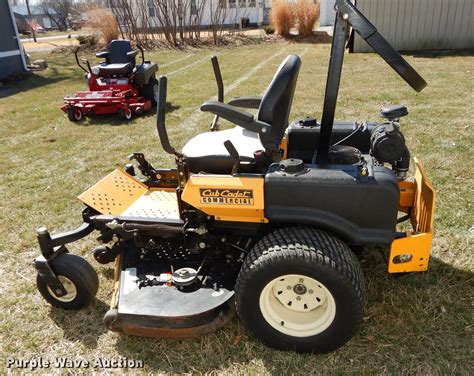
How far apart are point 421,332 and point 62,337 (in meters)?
1.97

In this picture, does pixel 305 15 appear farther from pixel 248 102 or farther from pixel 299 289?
pixel 299 289

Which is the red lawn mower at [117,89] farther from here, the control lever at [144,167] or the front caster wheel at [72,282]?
the front caster wheel at [72,282]

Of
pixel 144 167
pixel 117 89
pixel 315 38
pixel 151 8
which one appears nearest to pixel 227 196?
pixel 144 167

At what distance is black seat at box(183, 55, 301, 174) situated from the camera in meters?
2.28

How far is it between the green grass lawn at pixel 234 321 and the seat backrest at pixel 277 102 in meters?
1.04

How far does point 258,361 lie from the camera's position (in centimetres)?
224

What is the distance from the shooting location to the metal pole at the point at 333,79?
2.08m

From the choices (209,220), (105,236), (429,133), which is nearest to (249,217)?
(209,220)

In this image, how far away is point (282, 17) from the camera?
1761 cm

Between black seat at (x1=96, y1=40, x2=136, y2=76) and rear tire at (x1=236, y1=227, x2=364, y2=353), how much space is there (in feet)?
19.1

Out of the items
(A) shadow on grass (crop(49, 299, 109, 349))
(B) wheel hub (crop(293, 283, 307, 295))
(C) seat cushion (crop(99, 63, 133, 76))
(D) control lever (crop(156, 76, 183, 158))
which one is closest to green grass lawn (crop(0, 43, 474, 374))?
(A) shadow on grass (crop(49, 299, 109, 349))

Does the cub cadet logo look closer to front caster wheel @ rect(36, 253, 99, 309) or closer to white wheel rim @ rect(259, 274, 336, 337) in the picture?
white wheel rim @ rect(259, 274, 336, 337)

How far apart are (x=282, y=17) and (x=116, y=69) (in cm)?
1206

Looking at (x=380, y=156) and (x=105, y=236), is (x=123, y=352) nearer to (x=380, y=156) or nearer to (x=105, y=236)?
(x=105, y=236)
